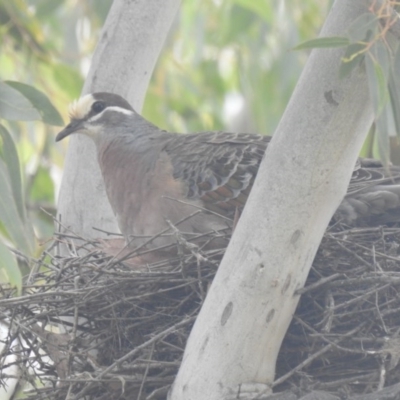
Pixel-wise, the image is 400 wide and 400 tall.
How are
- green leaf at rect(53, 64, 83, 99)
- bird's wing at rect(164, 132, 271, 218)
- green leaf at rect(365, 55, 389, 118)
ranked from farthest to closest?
green leaf at rect(53, 64, 83, 99)
bird's wing at rect(164, 132, 271, 218)
green leaf at rect(365, 55, 389, 118)

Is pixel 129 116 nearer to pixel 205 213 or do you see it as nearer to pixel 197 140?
pixel 197 140

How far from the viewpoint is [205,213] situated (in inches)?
170

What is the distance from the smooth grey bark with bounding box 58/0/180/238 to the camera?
4.55 meters

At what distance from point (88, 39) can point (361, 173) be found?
3.69 meters

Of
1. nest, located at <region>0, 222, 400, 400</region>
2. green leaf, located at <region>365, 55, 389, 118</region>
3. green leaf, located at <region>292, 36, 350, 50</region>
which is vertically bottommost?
nest, located at <region>0, 222, 400, 400</region>

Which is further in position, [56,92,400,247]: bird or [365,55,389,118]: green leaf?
[56,92,400,247]: bird

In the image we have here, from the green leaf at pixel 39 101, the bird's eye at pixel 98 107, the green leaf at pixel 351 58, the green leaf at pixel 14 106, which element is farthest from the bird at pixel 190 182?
the green leaf at pixel 351 58

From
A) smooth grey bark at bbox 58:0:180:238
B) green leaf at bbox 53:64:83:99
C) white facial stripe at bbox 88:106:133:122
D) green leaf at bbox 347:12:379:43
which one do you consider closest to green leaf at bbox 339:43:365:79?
green leaf at bbox 347:12:379:43

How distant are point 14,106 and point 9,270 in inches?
32.6

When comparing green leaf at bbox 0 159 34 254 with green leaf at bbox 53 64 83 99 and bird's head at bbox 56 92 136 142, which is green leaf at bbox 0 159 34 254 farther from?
green leaf at bbox 53 64 83 99

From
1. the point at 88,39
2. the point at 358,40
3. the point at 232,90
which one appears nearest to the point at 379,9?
the point at 358,40

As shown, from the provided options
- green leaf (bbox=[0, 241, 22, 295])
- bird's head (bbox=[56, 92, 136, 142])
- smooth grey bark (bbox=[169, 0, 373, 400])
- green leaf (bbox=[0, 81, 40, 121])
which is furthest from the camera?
bird's head (bbox=[56, 92, 136, 142])

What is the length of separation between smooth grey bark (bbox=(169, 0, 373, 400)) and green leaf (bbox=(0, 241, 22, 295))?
0.67 m

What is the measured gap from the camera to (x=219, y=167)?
444 cm
